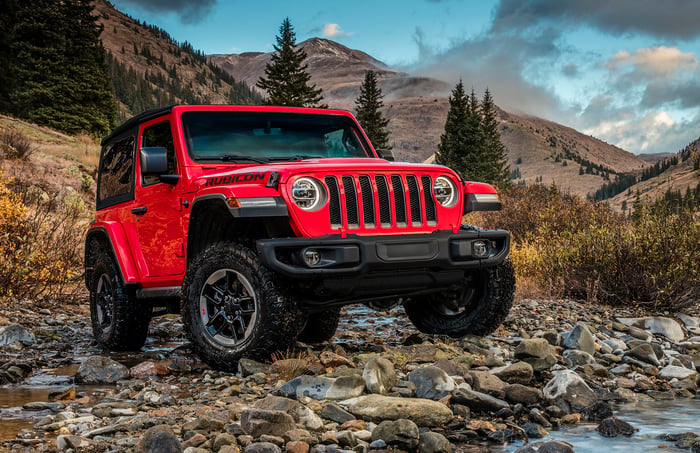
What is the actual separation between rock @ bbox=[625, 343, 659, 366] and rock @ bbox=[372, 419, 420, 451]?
2.88 metres

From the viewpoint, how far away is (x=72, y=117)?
36.8 m

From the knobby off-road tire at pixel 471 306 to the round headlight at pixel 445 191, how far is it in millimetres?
729

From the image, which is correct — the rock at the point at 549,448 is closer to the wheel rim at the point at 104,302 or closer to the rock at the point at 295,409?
the rock at the point at 295,409

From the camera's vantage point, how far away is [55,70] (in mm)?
37250

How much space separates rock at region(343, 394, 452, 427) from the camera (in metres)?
3.80

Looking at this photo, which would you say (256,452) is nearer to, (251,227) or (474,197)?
(251,227)

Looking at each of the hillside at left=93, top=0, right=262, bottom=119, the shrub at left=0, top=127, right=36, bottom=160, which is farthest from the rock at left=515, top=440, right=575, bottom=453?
the hillside at left=93, top=0, right=262, bottom=119

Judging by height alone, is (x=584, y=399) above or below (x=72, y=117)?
below

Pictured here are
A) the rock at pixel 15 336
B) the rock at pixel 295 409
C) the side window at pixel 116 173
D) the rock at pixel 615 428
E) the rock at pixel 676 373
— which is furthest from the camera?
the rock at pixel 15 336

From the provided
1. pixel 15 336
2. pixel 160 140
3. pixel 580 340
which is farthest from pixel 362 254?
pixel 15 336


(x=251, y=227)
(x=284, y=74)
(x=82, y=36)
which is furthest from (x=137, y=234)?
(x=284, y=74)

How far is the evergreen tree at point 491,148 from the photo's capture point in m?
52.3

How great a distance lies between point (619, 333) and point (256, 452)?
4.89 metres

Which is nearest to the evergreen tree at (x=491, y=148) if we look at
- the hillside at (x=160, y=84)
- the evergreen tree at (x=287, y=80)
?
the evergreen tree at (x=287, y=80)
